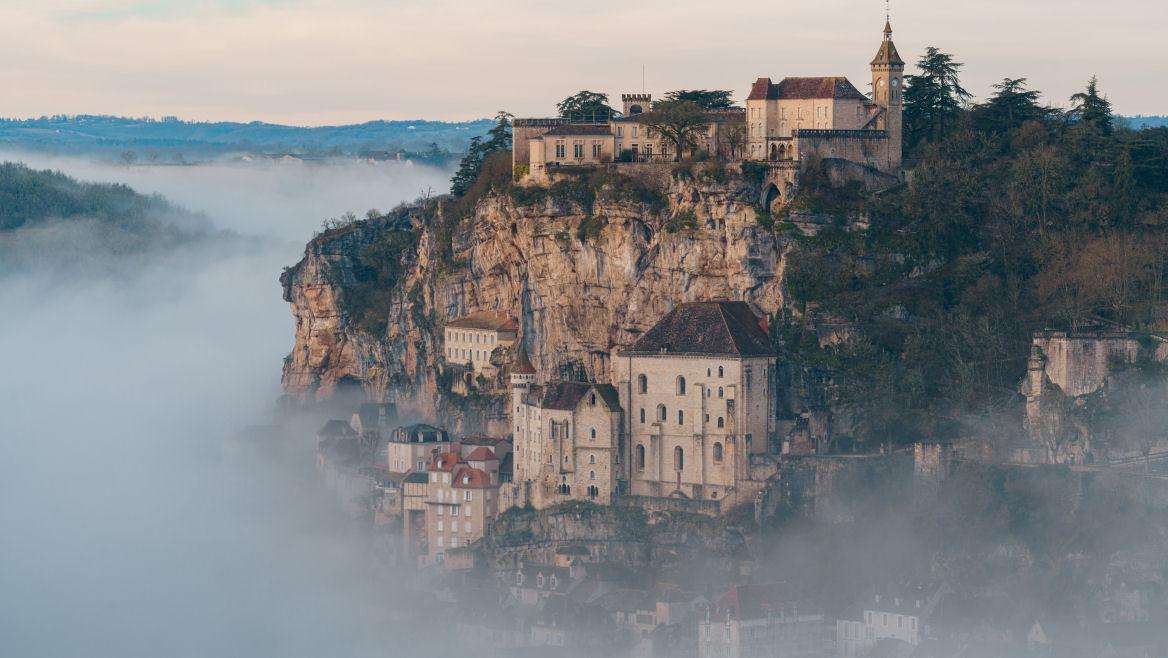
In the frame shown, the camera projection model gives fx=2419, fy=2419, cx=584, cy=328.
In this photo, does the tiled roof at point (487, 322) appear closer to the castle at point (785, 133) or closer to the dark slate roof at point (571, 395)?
the castle at point (785, 133)

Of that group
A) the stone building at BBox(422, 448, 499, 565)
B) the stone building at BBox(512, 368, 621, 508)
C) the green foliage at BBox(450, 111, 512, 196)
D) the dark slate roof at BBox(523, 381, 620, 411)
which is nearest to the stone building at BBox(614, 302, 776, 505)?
the dark slate roof at BBox(523, 381, 620, 411)

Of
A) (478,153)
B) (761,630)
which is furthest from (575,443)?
(478,153)

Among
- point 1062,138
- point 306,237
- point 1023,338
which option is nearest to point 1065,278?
point 1023,338

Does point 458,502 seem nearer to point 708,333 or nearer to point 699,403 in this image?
point 699,403

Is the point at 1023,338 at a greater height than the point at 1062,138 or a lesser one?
lesser

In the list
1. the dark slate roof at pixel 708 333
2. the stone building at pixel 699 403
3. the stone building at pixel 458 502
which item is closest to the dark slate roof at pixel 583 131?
the dark slate roof at pixel 708 333

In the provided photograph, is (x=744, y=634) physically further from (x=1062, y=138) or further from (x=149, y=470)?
(x=149, y=470)
